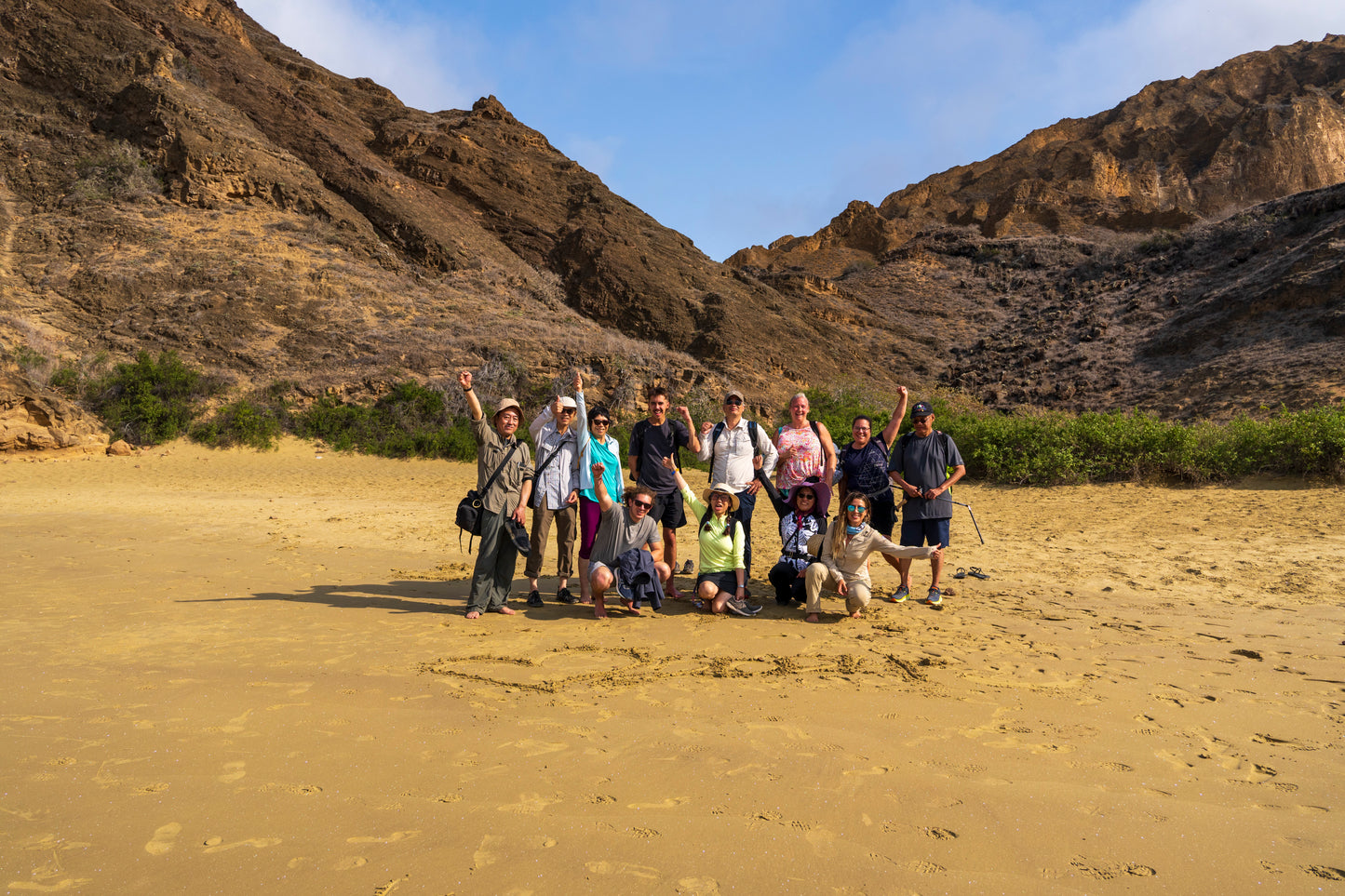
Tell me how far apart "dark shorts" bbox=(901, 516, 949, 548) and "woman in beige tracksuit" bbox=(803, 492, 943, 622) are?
506 mm

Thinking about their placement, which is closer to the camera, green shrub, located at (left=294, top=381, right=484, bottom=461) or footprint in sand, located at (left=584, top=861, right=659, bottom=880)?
footprint in sand, located at (left=584, top=861, right=659, bottom=880)

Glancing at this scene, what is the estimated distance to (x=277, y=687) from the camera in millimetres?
3711

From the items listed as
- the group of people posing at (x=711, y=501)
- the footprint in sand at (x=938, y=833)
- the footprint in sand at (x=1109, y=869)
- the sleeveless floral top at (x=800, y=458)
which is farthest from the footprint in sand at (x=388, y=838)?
the sleeveless floral top at (x=800, y=458)

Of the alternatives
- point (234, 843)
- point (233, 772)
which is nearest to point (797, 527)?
point (233, 772)

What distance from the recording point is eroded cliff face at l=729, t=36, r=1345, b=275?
44.3 metres

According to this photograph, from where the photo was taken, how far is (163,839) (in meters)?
2.32

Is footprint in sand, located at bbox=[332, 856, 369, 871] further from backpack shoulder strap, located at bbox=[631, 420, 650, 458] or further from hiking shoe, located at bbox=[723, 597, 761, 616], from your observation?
backpack shoulder strap, located at bbox=[631, 420, 650, 458]

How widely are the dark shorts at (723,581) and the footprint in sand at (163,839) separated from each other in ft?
12.1

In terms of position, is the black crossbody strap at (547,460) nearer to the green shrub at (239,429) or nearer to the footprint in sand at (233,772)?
the footprint in sand at (233,772)

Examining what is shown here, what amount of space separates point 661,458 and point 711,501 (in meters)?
0.62

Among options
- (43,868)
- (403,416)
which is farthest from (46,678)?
(403,416)

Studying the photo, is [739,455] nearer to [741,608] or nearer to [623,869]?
[741,608]

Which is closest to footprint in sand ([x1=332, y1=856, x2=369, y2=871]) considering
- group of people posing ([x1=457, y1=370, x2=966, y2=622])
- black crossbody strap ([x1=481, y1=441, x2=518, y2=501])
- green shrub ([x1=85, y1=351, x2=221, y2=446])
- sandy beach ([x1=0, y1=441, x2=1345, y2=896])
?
sandy beach ([x1=0, y1=441, x2=1345, y2=896])

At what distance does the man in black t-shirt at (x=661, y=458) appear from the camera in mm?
5867
